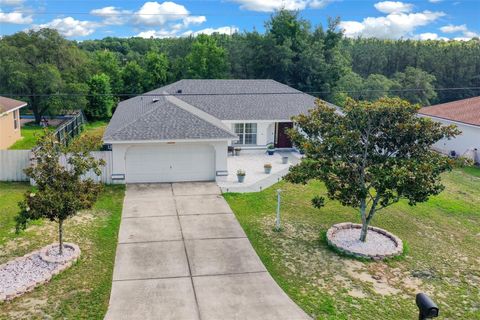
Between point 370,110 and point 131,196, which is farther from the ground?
point 370,110

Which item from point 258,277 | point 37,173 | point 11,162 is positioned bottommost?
point 258,277

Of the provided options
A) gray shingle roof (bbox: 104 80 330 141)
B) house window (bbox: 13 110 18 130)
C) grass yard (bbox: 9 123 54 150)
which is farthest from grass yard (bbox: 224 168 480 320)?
Answer: house window (bbox: 13 110 18 130)

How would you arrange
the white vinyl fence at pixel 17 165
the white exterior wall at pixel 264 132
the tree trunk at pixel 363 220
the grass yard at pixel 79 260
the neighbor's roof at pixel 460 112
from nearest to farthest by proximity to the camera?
the grass yard at pixel 79 260, the tree trunk at pixel 363 220, the white vinyl fence at pixel 17 165, the white exterior wall at pixel 264 132, the neighbor's roof at pixel 460 112

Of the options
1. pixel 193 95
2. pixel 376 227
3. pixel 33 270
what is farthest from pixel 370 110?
pixel 193 95

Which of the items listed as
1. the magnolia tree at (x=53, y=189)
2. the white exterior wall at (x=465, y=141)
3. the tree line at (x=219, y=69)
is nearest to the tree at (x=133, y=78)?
the tree line at (x=219, y=69)

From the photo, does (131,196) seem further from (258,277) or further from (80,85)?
(80,85)

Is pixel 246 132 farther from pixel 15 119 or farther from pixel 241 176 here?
pixel 15 119

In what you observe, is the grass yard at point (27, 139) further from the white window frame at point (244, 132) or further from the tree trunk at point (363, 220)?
the tree trunk at point (363, 220)
